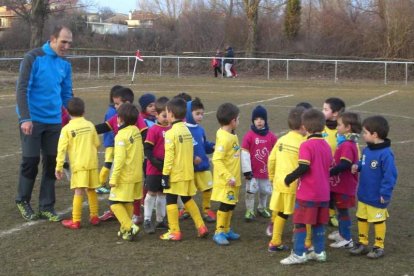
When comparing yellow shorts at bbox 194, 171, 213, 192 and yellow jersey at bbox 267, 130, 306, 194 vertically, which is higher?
yellow jersey at bbox 267, 130, 306, 194

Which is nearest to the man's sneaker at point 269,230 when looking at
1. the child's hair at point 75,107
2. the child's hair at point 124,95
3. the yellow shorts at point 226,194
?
the yellow shorts at point 226,194

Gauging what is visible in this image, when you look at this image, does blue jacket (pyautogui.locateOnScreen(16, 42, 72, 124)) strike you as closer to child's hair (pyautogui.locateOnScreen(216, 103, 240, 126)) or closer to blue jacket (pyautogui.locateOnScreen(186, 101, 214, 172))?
blue jacket (pyautogui.locateOnScreen(186, 101, 214, 172))

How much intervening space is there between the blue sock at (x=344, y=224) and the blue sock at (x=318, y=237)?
56 centimetres

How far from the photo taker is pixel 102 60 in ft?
129

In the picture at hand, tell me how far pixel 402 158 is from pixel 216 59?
2423 centimetres

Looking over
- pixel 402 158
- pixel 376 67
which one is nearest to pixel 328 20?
pixel 376 67

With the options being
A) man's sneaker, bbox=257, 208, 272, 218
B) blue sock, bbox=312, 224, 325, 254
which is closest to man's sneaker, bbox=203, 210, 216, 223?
Result: man's sneaker, bbox=257, 208, 272, 218

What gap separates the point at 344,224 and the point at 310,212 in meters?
0.84

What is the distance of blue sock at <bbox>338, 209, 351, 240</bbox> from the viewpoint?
6383 mm

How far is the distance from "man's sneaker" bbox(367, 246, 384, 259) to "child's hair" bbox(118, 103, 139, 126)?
2.75 m

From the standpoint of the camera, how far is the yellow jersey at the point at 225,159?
20.9 feet

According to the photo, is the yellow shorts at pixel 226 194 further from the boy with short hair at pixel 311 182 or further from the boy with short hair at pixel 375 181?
the boy with short hair at pixel 375 181

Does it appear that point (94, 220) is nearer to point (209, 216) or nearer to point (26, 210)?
point (26, 210)

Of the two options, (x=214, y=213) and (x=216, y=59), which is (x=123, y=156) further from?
(x=216, y=59)
